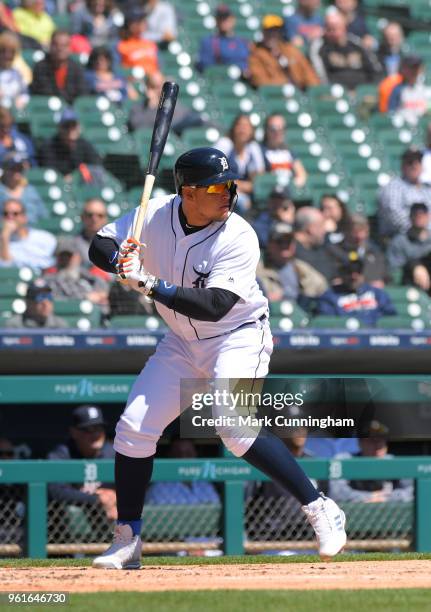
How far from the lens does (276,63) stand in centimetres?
1123

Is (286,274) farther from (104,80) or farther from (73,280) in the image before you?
(104,80)

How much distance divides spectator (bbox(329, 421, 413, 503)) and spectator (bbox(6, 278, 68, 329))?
1857mm

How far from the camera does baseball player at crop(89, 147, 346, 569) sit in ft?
15.7

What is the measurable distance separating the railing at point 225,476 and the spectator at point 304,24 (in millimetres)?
5296

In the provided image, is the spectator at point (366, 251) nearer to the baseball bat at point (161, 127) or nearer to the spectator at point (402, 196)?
the spectator at point (402, 196)

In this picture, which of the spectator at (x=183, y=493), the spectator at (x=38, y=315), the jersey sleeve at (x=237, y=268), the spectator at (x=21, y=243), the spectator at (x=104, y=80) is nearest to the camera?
the jersey sleeve at (x=237, y=268)

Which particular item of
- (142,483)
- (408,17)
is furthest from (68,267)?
(408,17)

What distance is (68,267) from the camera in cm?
804

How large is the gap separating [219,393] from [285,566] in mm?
827

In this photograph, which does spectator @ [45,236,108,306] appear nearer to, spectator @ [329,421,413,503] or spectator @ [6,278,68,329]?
spectator @ [6,278,68,329]

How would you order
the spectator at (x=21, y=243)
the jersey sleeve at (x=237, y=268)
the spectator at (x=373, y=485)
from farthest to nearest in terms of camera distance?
1. the spectator at (x=21, y=243)
2. the spectator at (x=373, y=485)
3. the jersey sleeve at (x=237, y=268)

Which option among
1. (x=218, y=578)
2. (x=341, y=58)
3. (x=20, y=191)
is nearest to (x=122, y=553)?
(x=218, y=578)

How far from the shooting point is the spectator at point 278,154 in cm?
986

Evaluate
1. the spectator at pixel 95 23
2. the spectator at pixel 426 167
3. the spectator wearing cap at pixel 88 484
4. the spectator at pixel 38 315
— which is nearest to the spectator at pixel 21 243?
the spectator at pixel 38 315
